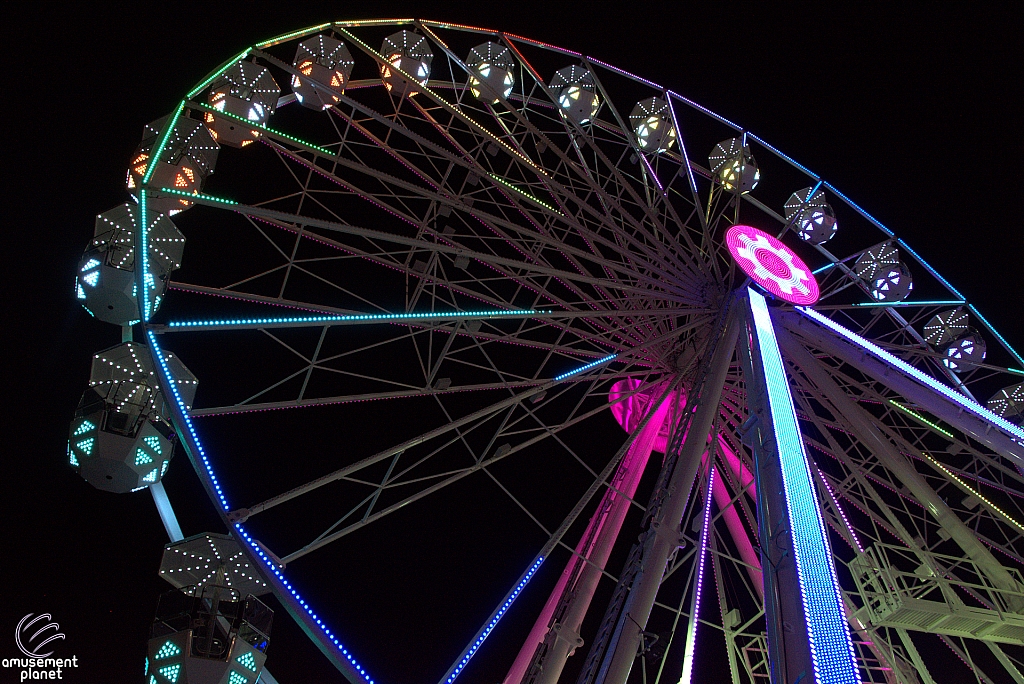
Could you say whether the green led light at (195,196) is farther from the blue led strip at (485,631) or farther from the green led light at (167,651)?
the blue led strip at (485,631)

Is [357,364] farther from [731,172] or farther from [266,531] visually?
[731,172]

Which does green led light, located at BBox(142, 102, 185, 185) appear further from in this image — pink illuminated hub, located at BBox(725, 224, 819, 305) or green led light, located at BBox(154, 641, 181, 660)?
pink illuminated hub, located at BBox(725, 224, 819, 305)

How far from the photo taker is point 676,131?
37.5ft

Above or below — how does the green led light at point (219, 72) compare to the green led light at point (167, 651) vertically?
above

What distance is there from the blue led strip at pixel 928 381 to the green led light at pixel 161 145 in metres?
7.74

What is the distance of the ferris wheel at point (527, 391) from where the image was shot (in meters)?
6.25

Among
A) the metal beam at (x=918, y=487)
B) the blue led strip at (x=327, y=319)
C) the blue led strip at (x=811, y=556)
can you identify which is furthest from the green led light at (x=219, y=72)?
the metal beam at (x=918, y=487)

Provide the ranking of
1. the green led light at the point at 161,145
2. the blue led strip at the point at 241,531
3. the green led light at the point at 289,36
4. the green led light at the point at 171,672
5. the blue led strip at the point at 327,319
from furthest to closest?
the green led light at the point at 289,36, the green led light at the point at 161,145, the blue led strip at the point at 327,319, the green led light at the point at 171,672, the blue led strip at the point at 241,531

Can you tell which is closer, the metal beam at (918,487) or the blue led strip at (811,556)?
the blue led strip at (811,556)

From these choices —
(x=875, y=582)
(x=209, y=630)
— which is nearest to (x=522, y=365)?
(x=875, y=582)

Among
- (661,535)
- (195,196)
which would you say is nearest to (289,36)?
(195,196)

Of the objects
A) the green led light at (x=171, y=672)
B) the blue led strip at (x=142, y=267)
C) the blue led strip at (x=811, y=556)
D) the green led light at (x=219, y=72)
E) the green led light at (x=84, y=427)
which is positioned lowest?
the blue led strip at (x=811, y=556)

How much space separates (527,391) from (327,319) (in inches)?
111

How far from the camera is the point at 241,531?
231 inches
